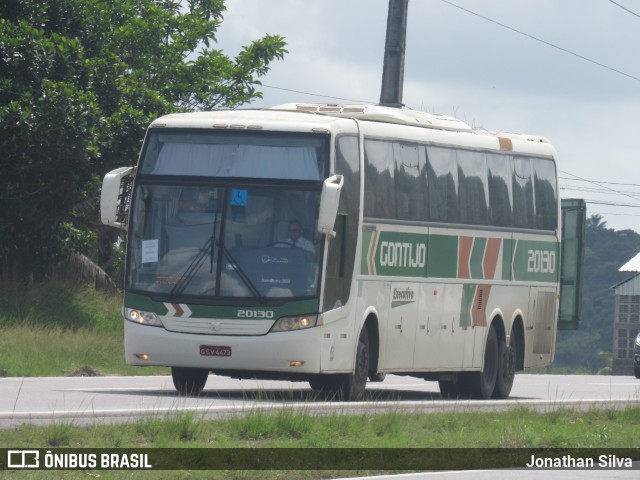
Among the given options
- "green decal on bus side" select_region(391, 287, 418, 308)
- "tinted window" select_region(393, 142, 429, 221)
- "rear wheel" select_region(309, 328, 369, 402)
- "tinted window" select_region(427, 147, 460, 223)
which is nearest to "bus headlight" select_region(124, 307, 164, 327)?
"rear wheel" select_region(309, 328, 369, 402)

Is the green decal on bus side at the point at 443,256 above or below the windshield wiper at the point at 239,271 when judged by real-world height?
above

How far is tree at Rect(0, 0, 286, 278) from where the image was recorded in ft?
101

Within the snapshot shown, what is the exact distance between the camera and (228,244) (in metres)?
19.8

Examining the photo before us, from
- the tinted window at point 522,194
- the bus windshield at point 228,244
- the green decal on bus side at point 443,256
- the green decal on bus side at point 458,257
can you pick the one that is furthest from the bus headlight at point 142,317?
the tinted window at point 522,194

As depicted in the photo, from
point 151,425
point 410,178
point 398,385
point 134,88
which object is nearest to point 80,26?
point 134,88

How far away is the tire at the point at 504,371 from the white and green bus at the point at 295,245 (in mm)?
1660

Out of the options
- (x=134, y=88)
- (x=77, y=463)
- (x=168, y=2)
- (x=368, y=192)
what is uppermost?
(x=168, y=2)

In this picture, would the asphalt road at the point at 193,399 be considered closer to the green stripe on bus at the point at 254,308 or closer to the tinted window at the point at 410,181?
the green stripe on bus at the point at 254,308

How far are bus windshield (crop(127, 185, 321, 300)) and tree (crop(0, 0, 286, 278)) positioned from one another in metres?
10.8

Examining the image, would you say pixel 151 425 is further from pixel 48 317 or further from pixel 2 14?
pixel 2 14

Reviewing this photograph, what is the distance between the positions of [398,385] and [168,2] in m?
15.9

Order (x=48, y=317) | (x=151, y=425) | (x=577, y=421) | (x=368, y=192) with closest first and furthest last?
1. (x=151, y=425)
2. (x=577, y=421)
3. (x=368, y=192)
4. (x=48, y=317)

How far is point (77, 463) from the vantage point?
12086 millimetres

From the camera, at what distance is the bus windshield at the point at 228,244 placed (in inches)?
774
